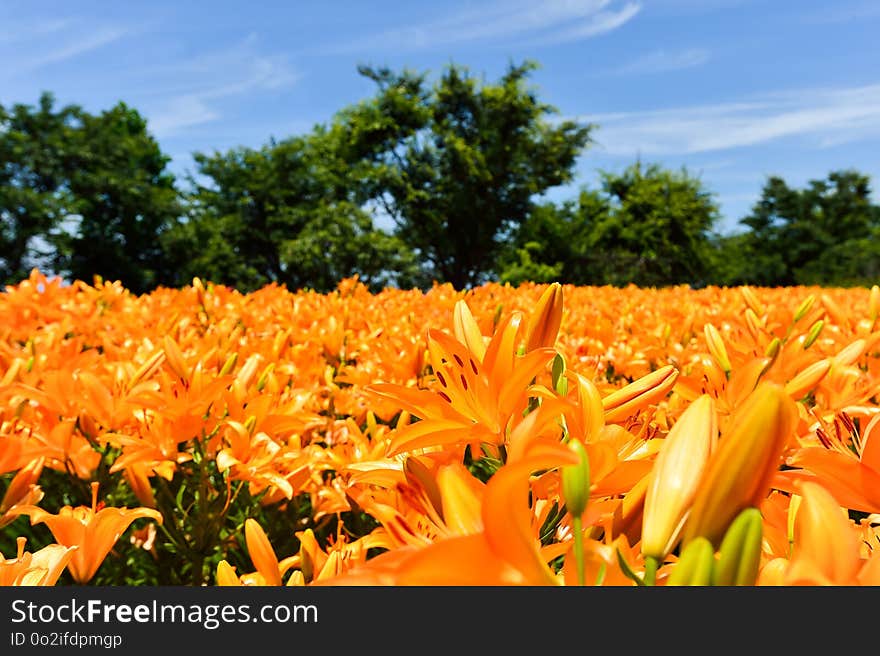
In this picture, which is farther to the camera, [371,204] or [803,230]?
[803,230]

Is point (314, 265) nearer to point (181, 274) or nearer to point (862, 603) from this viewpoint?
point (181, 274)

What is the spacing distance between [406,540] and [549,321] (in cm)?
35

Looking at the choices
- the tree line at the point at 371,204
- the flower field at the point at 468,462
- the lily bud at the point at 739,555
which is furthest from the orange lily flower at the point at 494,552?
the tree line at the point at 371,204

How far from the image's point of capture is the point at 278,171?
94.8ft

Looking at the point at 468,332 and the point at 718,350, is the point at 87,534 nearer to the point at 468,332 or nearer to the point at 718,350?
the point at 468,332

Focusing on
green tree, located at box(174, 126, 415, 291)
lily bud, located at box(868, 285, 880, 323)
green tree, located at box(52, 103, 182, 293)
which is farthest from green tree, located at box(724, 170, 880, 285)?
lily bud, located at box(868, 285, 880, 323)

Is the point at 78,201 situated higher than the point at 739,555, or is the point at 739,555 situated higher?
the point at 78,201

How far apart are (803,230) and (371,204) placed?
30.0 metres

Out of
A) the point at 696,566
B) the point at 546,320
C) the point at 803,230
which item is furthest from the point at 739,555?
the point at 803,230

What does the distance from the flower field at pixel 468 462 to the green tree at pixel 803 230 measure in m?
41.1

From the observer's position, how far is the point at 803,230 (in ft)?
137

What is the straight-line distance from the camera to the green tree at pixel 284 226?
26625 millimetres

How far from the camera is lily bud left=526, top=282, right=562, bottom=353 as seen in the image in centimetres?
81

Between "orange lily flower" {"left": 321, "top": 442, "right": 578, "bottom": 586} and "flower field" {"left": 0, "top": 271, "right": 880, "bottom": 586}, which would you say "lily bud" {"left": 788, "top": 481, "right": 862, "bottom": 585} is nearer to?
"flower field" {"left": 0, "top": 271, "right": 880, "bottom": 586}
